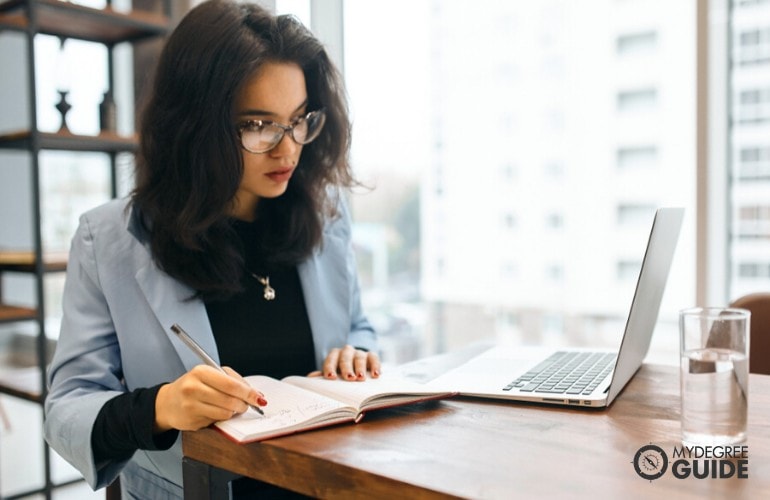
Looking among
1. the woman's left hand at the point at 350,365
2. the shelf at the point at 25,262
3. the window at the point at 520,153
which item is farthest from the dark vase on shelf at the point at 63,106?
the woman's left hand at the point at 350,365

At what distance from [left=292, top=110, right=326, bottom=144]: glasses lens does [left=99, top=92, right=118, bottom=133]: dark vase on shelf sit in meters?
1.39

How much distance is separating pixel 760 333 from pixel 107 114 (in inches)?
86.2

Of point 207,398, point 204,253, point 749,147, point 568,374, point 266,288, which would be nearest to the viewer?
point 207,398

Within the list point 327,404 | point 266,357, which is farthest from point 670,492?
point 266,357

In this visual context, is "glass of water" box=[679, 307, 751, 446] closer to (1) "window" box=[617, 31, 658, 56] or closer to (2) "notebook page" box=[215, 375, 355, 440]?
(2) "notebook page" box=[215, 375, 355, 440]

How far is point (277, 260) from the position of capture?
1485 mm

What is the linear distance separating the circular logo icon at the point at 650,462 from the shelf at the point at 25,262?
6.82 ft

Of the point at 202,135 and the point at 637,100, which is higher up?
the point at 637,100

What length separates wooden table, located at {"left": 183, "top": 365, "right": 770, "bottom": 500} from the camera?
0.69 metres

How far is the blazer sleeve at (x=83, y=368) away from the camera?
1085 millimetres

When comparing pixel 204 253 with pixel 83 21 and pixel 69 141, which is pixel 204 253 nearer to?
pixel 69 141

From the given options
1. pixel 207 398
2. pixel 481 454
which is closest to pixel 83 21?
pixel 207 398

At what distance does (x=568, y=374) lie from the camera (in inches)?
44.4

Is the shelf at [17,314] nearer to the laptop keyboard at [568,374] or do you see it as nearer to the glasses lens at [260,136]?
the glasses lens at [260,136]
